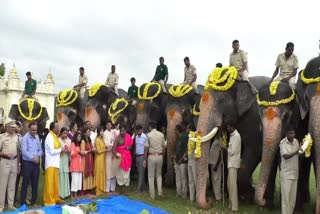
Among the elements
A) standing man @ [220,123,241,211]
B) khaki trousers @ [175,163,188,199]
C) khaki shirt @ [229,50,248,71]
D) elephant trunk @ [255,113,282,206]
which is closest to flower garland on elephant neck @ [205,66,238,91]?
khaki shirt @ [229,50,248,71]

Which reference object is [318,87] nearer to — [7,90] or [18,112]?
[18,112]

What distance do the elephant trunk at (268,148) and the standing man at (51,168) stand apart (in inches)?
166

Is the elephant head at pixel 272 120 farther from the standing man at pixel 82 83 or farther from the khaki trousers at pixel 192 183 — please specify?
the standing man at pixel 82 83

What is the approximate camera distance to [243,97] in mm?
10336

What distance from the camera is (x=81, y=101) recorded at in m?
15.4

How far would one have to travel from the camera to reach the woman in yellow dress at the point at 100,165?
437 inches

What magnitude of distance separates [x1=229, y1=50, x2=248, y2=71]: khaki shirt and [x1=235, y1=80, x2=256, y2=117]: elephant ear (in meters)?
0.51

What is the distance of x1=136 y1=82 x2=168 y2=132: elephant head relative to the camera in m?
12.9

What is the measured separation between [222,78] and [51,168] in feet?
13.5

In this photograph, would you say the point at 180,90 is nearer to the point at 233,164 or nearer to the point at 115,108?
the point at 115,108

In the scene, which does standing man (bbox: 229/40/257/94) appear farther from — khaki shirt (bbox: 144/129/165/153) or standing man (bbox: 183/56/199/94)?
khaki shirt (bbox: 144/129/165/153)

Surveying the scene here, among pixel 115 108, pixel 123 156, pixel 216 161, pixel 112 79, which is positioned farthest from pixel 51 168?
pixel 112 79

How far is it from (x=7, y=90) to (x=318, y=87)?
56912 mm

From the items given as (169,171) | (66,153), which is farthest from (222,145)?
(66,153)
